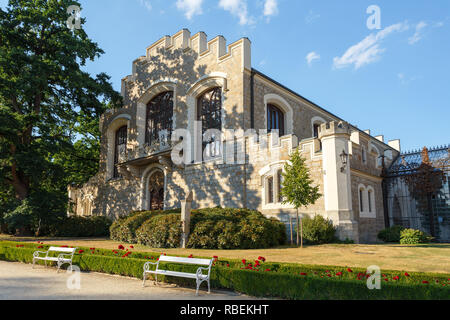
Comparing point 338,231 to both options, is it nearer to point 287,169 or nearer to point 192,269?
point 287,169

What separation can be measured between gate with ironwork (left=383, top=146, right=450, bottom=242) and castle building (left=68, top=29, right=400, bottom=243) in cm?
110

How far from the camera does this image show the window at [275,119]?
2088 cm

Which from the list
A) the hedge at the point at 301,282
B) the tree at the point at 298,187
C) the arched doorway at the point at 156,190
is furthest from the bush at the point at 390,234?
the arched doorway at the point at 156,190

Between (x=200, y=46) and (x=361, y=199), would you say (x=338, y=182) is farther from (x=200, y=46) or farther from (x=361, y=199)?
(x=200, y=46)

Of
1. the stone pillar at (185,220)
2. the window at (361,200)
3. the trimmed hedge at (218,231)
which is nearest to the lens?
the trimmed hedge at (218,231)

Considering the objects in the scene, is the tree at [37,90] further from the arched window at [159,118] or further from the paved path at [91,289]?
the paved path at [91,289]

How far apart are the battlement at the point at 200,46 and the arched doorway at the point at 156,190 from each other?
8404 mm

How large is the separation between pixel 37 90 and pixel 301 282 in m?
20.5

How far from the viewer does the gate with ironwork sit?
1881 centimetres

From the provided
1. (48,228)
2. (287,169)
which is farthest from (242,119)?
(48,228)

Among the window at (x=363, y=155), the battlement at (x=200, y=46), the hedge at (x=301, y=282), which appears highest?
the battlement at (x=200, y=46)

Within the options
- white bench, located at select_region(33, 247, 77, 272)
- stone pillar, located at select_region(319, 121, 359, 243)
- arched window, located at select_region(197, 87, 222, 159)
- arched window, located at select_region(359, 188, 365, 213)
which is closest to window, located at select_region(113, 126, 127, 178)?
arched window, located at select_region(197, 87, 222, 159)

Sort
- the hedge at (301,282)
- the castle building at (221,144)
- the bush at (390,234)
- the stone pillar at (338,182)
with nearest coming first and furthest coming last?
the hedge at (301,282), the stone pillar at (338,182), the castle building at (221,144), the bush at (390,234)

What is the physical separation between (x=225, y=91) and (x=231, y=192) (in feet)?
19.5
